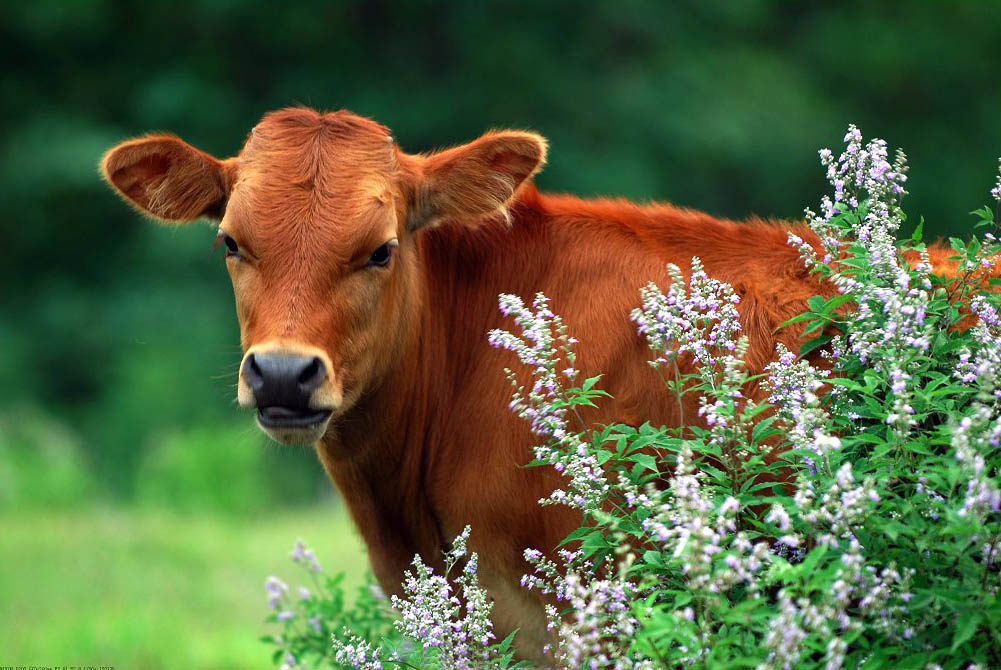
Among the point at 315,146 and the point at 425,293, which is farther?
the point at 425,293

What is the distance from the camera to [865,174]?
3.68 meters

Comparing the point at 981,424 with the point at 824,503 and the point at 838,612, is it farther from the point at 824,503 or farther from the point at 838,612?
the point at 838,612

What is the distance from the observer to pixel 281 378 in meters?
3.69

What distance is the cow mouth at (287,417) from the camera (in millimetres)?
3764

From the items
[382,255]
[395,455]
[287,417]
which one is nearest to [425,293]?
[382,255]

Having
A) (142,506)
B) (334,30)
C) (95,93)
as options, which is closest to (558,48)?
(334,30)

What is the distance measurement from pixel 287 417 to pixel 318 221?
67 cm

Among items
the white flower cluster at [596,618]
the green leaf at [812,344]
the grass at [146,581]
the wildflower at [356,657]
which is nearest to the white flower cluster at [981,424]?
the green leaf at [812,344]

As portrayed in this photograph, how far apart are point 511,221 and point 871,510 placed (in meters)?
2.16

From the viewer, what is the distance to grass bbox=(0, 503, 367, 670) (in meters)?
6.21

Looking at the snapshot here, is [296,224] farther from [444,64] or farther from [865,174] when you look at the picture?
[444,64]

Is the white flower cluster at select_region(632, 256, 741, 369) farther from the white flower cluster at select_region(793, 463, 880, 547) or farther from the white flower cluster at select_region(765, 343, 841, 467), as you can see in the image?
the white flower cluster at select_region(793, 463, 880, 547)

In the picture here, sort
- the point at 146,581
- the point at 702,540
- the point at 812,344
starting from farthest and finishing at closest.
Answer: the point at 146,581
the point at 812,344
the point at 702,540

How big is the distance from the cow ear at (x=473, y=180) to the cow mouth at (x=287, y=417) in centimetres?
95
